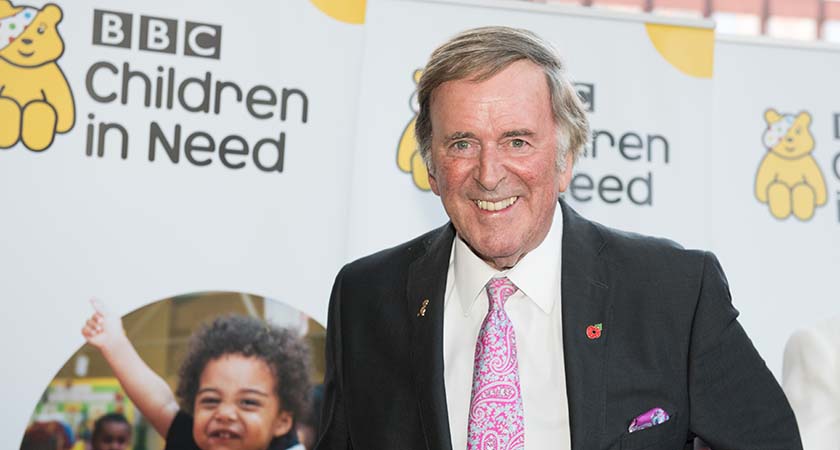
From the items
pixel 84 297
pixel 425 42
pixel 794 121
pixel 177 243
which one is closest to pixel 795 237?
pixel 794 121

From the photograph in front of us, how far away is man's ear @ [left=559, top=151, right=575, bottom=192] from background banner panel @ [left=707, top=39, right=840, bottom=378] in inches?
92.6

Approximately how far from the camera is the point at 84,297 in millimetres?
3393

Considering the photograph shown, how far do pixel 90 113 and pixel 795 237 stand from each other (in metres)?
2.72

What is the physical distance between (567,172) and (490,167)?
0.65ft

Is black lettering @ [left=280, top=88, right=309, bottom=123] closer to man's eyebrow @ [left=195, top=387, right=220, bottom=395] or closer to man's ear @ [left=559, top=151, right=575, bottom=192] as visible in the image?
man's eyebrow @ [left=195, top=387, right=220, bottom=395]

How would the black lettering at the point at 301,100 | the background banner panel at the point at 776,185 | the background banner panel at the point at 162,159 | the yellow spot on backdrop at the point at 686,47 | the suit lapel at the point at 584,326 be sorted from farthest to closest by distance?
the background banner panel at the point at 776,185, the yellow spot on backdrop at the point at 686,47, the black lettering at the point at 301,100, the background banner panel at the point at 162,159, the suit lapel at the point at 584,326

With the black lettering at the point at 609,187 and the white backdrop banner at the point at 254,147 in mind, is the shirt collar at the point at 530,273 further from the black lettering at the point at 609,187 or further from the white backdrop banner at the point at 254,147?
the black lettering at the point at 609,187

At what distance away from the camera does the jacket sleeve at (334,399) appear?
1896 mm

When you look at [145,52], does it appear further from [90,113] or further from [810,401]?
[810,401]

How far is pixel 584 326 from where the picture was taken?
1.71 metres

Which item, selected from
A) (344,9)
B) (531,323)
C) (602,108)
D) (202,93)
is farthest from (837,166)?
(531,323)

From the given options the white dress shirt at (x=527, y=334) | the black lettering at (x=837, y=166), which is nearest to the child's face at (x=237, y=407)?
the white dress shirt at (x=527, y=334)

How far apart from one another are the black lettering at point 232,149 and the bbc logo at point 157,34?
289 millimetres

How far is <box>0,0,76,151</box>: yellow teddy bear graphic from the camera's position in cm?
337
